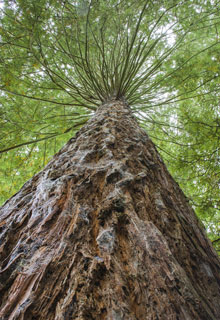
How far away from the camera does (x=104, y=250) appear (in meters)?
0.74

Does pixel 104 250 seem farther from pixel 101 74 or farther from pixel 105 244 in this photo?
pixel 101 74

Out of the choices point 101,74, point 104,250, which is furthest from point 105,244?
point 101,74

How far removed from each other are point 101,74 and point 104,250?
12.7ft

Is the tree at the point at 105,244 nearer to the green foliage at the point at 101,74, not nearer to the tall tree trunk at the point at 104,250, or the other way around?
the tall tree trunk at the point at 104,250

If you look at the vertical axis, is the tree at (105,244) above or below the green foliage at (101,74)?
below

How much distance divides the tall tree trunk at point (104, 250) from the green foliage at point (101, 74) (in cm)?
155

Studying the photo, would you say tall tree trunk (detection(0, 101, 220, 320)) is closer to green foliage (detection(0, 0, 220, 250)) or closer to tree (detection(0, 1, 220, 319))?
tree (detection(0, 1, 220, 319))

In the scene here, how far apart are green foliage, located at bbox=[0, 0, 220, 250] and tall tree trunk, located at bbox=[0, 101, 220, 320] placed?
155 centimetres

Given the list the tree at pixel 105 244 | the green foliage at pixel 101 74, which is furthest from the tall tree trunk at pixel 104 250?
the green foliage at pixel 101 74

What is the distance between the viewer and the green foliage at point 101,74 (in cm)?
277

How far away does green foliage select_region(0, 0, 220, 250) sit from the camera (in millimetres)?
2766

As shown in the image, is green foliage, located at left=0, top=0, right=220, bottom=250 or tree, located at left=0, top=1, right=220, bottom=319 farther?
green foliage, located at left=0, top=0, right=220, bottom=250

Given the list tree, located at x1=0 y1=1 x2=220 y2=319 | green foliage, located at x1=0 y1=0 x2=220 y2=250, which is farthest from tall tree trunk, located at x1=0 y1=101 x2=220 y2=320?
green foliage, located at x1=0 y1=0 x2=220 y2=250

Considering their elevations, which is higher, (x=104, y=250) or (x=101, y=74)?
(x=101, y=74)
